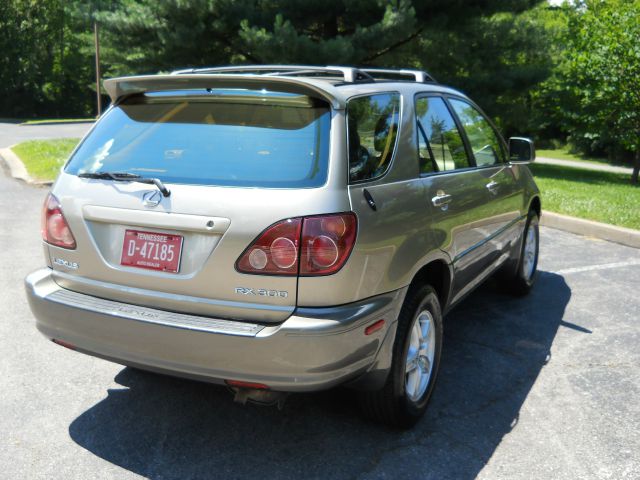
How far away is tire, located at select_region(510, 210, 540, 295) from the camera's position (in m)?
5.65

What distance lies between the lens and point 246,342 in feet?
8.70

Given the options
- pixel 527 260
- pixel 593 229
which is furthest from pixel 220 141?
pixel 593 229

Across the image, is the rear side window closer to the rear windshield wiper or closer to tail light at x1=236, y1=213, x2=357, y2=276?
tail light at x1=236, y1=213, x2=357, y2=276

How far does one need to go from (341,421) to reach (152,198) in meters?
1.53

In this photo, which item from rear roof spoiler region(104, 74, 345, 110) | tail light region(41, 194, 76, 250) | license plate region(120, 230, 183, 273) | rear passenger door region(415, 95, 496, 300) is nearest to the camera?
license plate region(120, 230, 183, 273)

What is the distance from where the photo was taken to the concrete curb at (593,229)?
8.16m

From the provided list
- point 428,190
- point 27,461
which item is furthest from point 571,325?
point 27,461

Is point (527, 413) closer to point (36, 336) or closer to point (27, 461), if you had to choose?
point (27, 461)

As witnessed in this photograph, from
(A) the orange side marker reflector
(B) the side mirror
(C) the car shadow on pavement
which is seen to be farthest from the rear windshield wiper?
(B) the side mirror

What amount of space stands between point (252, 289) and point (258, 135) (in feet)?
2.33

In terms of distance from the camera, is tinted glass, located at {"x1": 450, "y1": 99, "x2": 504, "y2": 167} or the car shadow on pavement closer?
the car shadow on pavement

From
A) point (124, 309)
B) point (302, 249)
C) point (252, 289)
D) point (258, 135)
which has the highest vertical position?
point (258, 135)

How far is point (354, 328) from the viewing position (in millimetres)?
2748

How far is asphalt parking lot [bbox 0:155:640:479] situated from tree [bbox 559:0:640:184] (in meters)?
12.7
